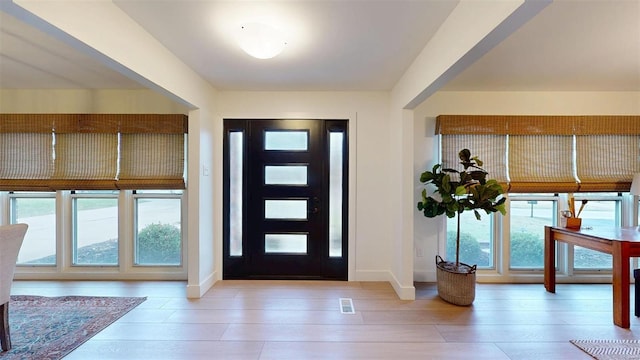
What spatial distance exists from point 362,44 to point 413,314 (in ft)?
8.21

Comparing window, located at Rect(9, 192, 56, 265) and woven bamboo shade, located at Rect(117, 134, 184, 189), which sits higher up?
woven bamboo shade, located at Rect(117, 134, 184, 189)

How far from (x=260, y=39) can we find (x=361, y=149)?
6.47ft

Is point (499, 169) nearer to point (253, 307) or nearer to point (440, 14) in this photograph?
point (440, 14)

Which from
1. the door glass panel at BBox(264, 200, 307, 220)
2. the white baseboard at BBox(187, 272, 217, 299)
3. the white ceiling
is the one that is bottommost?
the white baseboard at BBox(187, 272, 217, 299)

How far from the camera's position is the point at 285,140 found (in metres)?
3.66

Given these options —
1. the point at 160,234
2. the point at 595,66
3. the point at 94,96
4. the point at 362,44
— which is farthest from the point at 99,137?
the point at 595,66

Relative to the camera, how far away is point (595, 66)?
280 centimetres

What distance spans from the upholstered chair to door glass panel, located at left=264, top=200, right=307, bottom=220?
220cm

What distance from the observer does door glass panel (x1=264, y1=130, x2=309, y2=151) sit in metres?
3.65

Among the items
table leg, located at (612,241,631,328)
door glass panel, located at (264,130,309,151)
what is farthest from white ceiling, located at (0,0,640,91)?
table leg, located at (612,241,631,328)

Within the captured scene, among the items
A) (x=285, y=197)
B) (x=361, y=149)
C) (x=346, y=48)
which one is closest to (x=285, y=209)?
(x=285, y=197)

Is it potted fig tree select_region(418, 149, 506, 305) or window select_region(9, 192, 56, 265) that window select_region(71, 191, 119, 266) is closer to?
window select_region(9, 192, 56, 265)

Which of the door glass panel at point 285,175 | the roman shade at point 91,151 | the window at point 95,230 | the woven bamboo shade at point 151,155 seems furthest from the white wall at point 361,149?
the window at point 95,230

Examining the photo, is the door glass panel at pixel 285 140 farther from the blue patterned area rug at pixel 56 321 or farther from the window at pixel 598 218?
the window at pixel 598 218
